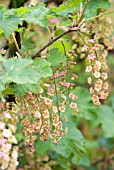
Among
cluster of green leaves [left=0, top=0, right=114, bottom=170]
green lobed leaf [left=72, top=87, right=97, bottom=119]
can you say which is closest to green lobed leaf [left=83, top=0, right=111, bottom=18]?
cluster of green leaves [left=0, top=0, right=114, bottom=170]

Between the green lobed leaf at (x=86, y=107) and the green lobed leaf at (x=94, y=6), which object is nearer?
the green lobed leaf at (x=94, y=6)

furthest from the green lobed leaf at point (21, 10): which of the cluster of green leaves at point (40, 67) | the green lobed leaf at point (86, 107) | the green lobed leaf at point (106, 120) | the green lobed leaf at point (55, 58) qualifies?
the green lobed leaf at point (106, 120)

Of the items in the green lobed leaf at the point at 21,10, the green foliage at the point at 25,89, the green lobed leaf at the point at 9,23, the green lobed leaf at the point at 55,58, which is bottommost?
the green foliage at the point at 25,89

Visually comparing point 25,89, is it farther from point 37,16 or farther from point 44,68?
point 37,16

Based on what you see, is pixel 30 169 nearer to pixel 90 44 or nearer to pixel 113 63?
pixel 90 44

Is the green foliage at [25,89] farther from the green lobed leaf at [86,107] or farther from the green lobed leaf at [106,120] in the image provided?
the green lobed leaf at [106,120]
